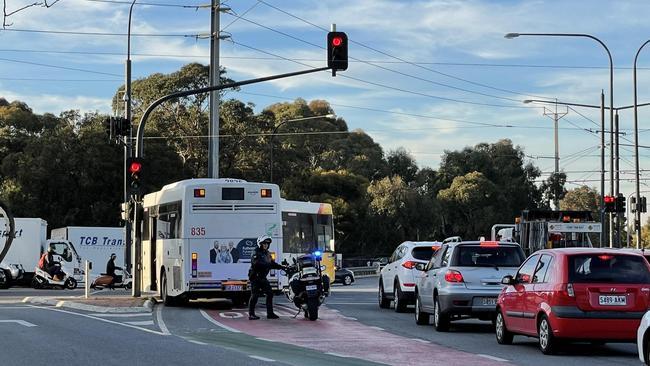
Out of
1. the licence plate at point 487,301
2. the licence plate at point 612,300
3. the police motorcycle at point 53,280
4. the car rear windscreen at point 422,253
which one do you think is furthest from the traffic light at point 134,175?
the police motorcycle at point 53,280

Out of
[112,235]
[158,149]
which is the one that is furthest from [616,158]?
[158,149]

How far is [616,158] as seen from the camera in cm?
4641

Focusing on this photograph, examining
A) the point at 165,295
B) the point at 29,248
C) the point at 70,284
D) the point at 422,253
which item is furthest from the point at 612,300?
the point at 29,248

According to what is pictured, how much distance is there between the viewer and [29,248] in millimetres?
46094

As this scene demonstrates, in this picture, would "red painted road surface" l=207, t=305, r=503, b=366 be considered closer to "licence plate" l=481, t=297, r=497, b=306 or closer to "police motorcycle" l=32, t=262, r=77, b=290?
"licence plate" l=481, t=297, r=497, b=306

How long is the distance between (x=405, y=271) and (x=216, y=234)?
4840mm

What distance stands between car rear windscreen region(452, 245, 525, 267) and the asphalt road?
4.39 feet

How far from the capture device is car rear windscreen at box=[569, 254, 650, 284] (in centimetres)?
1458

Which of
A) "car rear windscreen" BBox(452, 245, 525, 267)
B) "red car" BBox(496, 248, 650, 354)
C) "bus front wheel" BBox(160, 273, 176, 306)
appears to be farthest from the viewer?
"bus front wheel" BBox(160, 273, 176, 306)

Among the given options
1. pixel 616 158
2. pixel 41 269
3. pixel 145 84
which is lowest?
pixel 41 269

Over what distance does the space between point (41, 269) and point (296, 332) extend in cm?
2704

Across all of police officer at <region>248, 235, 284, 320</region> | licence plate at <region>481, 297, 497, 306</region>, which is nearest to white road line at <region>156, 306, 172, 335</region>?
police officer at <region>248, 235, 284, 320</region>

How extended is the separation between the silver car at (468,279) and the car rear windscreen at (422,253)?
A: 15.6 ft

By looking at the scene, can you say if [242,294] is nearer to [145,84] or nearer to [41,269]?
[41,269]
